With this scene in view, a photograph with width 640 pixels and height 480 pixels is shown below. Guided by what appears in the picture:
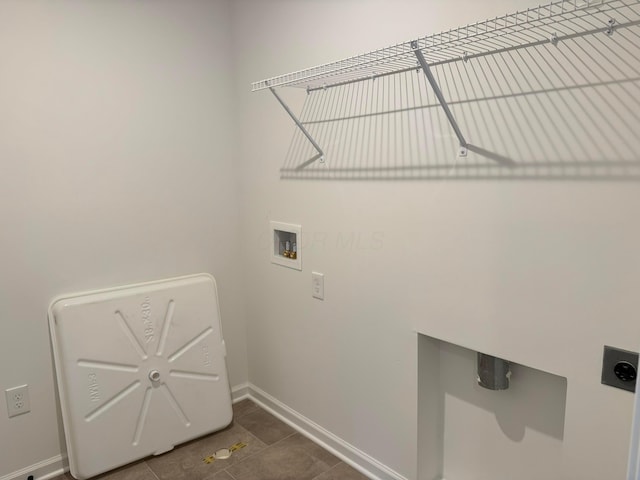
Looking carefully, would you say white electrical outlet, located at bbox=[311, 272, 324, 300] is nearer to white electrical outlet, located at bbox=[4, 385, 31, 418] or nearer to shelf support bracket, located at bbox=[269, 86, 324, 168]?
shelf support bracket, located at bbox=[269, 86, 324, 168]

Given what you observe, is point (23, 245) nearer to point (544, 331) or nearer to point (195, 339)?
point (195, 339)

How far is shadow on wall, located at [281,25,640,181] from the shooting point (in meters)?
1.24

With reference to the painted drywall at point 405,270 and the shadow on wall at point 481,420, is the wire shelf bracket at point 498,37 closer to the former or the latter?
the painted drywall at point 405,270

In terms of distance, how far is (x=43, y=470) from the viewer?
2.19 metres

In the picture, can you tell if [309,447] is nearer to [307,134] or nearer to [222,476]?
[222,476]

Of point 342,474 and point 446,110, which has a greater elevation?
point 446,110

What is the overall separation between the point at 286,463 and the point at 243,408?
2.05ft

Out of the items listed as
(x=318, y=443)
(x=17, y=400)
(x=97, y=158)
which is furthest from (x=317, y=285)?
(x=17, y=400)

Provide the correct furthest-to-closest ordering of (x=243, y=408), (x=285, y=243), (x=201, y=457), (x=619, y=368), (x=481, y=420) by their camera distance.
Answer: (x=243, y=408), (x=285, y=243), (x=201, y=457), (x=481, y=420), (x=619, y=368)

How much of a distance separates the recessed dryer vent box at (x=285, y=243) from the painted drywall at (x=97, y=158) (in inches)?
14.4

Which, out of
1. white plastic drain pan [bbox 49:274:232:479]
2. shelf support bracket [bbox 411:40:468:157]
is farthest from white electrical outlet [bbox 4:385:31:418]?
shelf support bracket [bbox 411:40:468:157]

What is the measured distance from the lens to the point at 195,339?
2459 millimetres

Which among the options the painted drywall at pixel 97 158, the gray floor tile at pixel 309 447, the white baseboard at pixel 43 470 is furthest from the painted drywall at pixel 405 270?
the white baseboard at pixel 43 470

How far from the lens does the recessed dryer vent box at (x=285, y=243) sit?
2355 mm
